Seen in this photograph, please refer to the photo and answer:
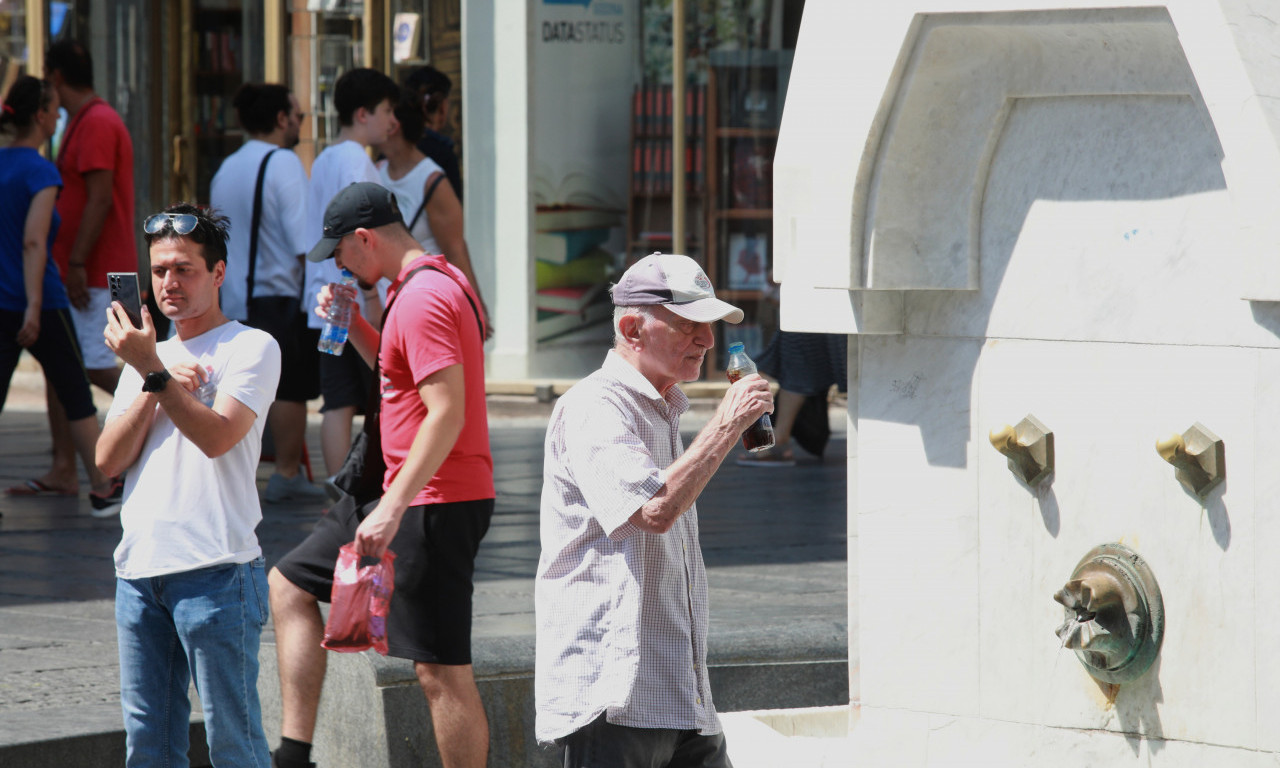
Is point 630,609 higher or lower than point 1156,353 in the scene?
lower

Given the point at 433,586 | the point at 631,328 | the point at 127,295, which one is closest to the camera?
the point at 631,328

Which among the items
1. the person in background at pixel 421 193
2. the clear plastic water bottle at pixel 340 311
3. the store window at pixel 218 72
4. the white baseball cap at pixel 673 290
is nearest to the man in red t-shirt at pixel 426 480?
the clear plastic water bottle at pixel 340 311

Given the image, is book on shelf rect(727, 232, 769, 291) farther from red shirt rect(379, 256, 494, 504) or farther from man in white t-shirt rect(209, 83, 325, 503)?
red shirt rect(379, 256, 494, 504)

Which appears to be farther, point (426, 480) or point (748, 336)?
point (748, 336)

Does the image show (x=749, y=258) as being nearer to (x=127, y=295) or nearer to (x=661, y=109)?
(x=661, y=109)

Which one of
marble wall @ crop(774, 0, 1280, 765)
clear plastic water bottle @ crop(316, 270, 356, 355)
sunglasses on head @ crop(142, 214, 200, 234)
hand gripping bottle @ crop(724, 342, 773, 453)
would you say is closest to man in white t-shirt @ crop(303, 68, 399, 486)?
clear plastic water bottle @ crop(316, 270, 356, 355)

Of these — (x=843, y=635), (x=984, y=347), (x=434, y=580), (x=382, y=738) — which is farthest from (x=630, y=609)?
(x=843, y=635)

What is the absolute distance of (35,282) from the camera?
834 cm

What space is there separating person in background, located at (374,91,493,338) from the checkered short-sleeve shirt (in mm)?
4006

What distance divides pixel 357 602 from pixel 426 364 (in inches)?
23.6

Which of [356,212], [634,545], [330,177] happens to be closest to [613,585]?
[634,545]

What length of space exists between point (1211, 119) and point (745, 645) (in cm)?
244

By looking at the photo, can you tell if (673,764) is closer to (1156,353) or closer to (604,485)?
(604,485)

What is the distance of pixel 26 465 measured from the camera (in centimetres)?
1048
